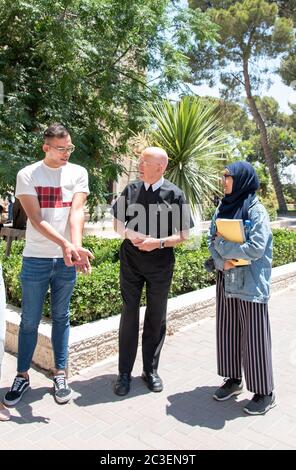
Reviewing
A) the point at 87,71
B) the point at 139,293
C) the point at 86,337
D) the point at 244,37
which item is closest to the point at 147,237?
the point at 139,293

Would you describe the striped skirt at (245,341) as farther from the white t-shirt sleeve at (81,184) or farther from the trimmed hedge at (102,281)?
the trimmed hedge at (102,281)

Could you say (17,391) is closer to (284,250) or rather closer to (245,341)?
(245,341)

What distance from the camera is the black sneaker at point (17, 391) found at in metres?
3.03

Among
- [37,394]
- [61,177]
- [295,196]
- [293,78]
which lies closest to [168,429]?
[37,394]

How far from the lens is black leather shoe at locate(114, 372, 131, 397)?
3242 millimetres

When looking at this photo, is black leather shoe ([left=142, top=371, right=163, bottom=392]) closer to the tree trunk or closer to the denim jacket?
the denim jacket

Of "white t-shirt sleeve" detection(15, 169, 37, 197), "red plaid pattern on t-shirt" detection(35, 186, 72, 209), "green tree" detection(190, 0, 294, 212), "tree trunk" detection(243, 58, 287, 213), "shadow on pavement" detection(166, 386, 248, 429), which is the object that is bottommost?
"shadow on pavement" detection(166, 386, 248, 429)

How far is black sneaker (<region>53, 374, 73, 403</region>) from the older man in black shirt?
38 centimetres

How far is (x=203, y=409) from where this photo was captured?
3072 mm

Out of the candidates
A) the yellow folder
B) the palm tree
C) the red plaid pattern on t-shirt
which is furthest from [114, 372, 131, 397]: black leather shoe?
the palm tree

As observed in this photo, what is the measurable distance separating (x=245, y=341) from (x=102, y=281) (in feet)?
5.45

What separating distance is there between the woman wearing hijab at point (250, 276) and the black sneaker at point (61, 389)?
1301mm

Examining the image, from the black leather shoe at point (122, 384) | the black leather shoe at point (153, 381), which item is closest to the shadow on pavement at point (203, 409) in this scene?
the black leather shoe at point (153, 381)

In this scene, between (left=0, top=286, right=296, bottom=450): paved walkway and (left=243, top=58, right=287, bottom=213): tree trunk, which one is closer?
(left=0, top=286, right=296, bottom=450): paved walkway
